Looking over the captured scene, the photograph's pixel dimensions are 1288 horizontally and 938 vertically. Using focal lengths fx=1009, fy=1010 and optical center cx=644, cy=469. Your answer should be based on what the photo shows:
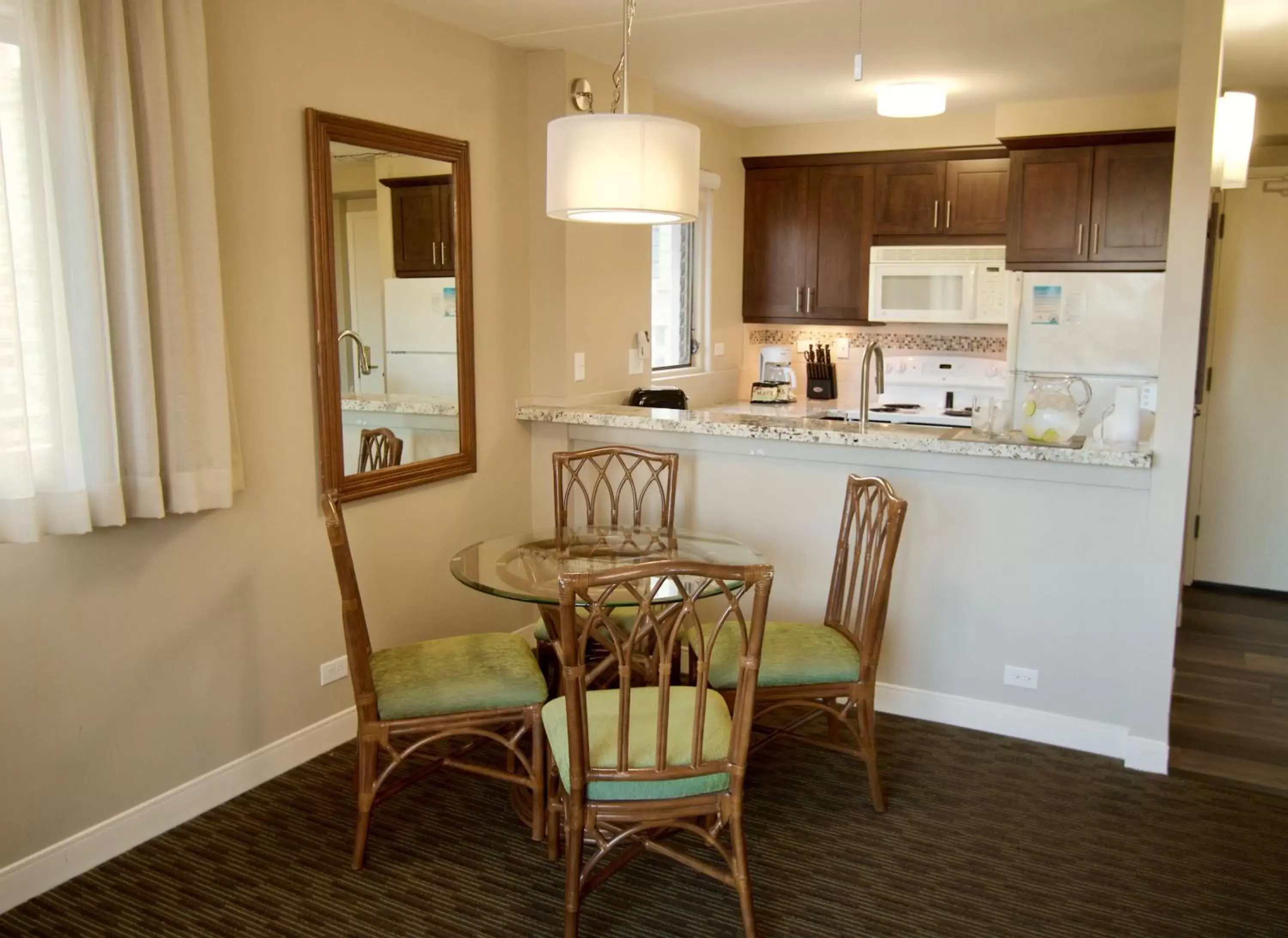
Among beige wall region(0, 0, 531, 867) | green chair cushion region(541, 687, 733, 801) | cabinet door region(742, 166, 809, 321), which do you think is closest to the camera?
green chair cushion region(541, 687, 733, 801)

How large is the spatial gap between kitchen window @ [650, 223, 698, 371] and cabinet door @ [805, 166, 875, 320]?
72cm

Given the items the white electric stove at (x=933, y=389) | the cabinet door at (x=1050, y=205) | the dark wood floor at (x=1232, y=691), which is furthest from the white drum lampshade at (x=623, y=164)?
the white electric stove at (x=933, y=389)

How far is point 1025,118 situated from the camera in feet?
16.9

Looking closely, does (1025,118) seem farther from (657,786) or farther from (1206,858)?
(657,786)

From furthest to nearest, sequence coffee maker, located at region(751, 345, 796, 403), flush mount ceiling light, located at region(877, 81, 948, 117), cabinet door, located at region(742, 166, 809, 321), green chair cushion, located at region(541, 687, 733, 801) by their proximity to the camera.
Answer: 1. coffee maker, located at region(751, 345, 796, 403)
2. cabinet door, located at region(742, 166, 809, 321)
3. flush mount ceiling light, located at region(877, 81, 948, 117)
4. green chair cushion, located at region(541, 687, 733, 801)

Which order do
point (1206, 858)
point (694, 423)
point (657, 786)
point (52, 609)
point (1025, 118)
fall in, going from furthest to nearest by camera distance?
point (1025, 118) < point (694, 423) < point (1206, 858) < point (52, 609) < point (657, 786)

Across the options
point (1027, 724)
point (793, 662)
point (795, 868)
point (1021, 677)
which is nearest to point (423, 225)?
point (793, 662)

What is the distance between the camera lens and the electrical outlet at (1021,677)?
11.3ft

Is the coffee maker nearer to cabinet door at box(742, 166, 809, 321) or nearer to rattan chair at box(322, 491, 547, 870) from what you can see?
cabinet door at box(742, 166, 809, 321)

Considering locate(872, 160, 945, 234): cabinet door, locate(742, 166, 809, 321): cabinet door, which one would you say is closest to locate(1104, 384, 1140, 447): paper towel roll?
locate(872, 160, 945, 234): cabinet door

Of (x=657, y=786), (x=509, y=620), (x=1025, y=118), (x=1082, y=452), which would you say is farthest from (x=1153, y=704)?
(x=1025, y=118)

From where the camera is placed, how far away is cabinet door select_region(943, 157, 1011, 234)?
17.8ft

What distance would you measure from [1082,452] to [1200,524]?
277 centimetres

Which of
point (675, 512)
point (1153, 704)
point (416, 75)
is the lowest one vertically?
point (1153, 704)
